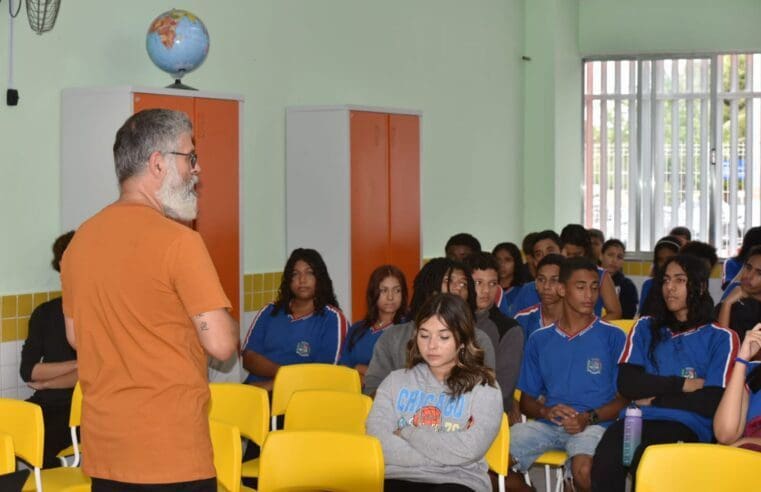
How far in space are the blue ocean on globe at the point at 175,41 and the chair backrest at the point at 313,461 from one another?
274cm

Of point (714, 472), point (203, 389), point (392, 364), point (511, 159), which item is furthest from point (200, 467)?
point (511, 159)

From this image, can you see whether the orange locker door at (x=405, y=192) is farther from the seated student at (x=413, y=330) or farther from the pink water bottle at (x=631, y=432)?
the pink water bottle at (x=631, y=432)

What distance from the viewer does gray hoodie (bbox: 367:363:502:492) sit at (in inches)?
157

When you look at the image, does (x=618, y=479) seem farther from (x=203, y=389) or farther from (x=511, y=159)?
(x=511, y=159)

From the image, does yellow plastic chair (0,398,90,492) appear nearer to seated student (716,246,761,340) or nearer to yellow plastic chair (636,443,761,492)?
yellow plastic chair (636,443,761,492)

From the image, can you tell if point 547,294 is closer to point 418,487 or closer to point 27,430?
point 418,487

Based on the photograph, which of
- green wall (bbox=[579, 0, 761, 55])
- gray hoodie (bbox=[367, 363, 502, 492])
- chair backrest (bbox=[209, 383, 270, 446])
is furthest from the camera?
green wall (bbox=[579, 0, 761, 55])

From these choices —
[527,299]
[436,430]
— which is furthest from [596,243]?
[436,430]

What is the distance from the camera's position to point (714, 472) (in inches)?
134

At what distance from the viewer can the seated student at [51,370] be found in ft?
17.0

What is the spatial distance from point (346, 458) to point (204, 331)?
1.10 metres

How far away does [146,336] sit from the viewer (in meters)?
2.65

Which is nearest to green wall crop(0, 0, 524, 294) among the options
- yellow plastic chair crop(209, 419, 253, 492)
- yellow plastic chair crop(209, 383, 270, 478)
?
yellow plastic chair crop(209, 383, 270, 478)

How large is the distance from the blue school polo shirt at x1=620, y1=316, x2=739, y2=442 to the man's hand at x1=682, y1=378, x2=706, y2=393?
0.03 metres
